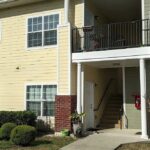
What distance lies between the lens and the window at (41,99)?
15.6m

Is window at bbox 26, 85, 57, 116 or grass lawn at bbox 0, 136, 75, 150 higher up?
window at bbox 26, 85, 57, 116

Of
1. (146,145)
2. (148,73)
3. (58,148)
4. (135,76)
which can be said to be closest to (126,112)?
(135,76)

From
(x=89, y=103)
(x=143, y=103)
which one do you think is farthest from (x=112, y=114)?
(x=143, y=103)

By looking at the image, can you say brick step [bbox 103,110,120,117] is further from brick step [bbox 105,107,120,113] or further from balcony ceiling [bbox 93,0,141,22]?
balcony ceiling [bbox 93,0,141,22]

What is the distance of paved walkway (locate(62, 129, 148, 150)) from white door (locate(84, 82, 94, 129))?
106 cm

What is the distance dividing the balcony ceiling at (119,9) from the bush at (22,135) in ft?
25.5

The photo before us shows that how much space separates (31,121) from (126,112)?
4656 mm

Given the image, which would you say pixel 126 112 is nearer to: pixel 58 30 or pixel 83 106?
pixel 83 106

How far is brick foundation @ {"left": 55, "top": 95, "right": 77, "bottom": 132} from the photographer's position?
1426 centimetres

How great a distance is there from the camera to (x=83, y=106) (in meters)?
14.6

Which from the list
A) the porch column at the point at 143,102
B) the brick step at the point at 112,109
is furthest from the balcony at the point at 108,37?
the brick step at the point at 112,109

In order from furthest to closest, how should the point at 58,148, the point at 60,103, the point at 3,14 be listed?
the point at 3,14 < the point at 60,103 < the point at 58,148

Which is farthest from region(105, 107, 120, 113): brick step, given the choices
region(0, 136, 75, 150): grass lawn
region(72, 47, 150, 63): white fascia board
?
region(0, 136, 75, 150): grass lawn

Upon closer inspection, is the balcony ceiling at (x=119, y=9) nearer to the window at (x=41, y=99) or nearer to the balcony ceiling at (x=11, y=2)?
the balcony ceiling at (x=11, y=2)
